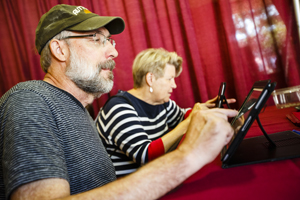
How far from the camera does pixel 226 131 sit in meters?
0.55

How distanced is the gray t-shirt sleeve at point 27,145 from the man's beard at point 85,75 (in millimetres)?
327

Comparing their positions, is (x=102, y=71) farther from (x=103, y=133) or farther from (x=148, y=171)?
(x=148, y=171)

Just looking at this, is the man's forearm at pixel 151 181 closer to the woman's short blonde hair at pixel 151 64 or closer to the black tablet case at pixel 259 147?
the black tablet case at pixel 259 147

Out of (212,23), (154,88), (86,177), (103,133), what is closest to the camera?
(86,177)

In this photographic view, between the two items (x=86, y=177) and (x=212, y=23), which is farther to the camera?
(x=212, y=23)

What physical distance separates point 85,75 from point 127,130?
1.14ft

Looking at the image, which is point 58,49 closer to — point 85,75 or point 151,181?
point 85,75

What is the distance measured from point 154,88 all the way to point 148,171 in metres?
0.99

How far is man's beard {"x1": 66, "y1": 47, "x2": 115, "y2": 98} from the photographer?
948 mm

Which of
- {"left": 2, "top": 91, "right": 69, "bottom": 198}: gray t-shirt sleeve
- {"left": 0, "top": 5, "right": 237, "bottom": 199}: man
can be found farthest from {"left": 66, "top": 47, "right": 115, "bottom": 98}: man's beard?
{"left": 2, "top": 91, "right": 69, "bottom": 198}: gray t-shirt sleeve

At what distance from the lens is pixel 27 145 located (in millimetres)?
523

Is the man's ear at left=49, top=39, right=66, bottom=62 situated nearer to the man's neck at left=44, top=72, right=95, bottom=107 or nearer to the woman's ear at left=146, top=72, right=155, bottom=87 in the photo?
the man's neck at left=44, top=72, right=95, bottom=107

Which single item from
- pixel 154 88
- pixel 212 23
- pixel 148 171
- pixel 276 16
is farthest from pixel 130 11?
pixel 148 171

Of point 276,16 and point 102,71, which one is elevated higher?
point 276,16
